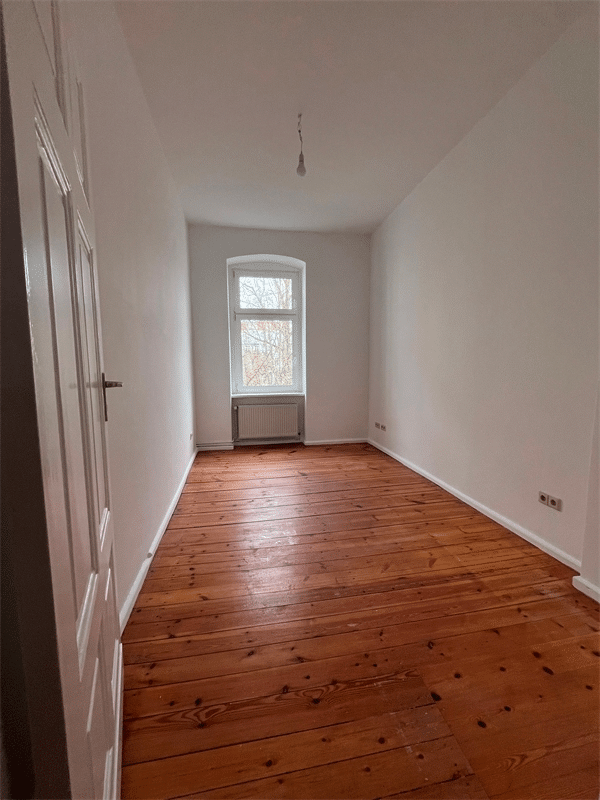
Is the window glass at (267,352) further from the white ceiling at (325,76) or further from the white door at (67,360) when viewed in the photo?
the white door at (67,360)

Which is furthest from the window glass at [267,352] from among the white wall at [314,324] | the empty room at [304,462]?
the empty room at [304,462]

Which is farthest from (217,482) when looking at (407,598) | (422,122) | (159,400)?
(422,122)

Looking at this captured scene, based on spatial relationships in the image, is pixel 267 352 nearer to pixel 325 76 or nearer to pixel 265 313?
pixel 265 313

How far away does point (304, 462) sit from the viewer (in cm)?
406

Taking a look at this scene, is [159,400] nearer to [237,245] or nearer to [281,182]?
[281,182]

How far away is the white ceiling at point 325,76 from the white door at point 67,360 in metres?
1.42

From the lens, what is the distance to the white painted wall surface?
140 centimetres

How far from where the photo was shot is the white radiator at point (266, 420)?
477 centimetres

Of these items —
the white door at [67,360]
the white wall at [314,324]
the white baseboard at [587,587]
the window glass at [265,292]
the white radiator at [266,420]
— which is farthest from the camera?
the window glass at [265,292]

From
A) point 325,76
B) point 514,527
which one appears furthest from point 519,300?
point 325,76

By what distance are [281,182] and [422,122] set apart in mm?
1358

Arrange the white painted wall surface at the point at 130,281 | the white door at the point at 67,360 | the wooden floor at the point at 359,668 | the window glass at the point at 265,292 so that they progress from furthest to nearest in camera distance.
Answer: the window glass at the point at 265,292 < the white painted wall surface at the point at 130,281 < the wooden floor at the point at 359,668 < the white door at the point at 67,360

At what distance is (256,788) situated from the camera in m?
0.94

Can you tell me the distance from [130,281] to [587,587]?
2.90 meters
